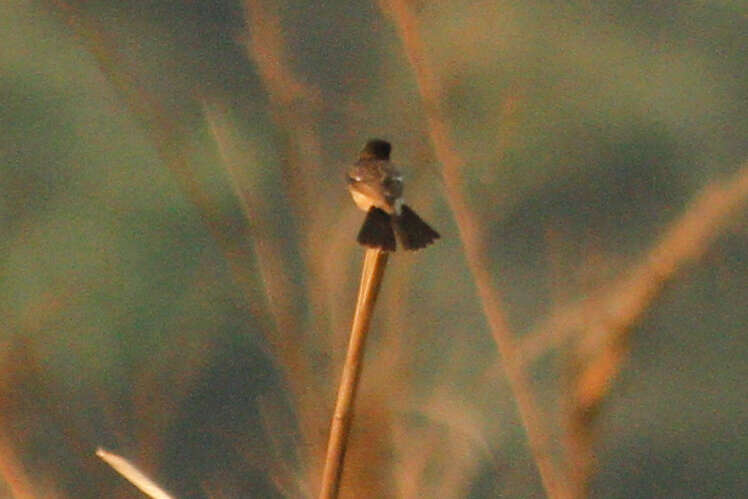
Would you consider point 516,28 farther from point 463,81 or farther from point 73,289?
point 73,289

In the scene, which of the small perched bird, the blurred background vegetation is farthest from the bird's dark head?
the blurred background vegetation

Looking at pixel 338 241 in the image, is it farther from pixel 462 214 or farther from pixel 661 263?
pixel 661 263

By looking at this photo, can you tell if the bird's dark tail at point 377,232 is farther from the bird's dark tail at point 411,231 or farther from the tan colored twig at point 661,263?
the tan colored twig at point 661,263

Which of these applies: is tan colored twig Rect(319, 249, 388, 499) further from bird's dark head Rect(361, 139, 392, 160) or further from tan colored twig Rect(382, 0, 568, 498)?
tan colored twig Rect(382, 0, 568, 498)

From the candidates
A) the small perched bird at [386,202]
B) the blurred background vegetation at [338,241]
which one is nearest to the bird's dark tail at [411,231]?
the small perched bird at [386,202]

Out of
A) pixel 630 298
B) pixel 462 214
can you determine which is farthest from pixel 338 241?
pixel 630 298

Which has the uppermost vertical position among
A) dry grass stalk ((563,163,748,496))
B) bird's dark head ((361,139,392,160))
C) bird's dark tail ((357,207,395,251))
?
dry grass stalk ((563,163,748,496))
